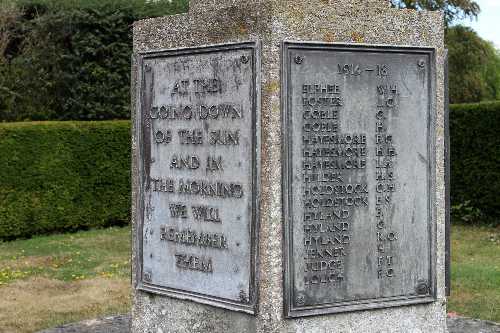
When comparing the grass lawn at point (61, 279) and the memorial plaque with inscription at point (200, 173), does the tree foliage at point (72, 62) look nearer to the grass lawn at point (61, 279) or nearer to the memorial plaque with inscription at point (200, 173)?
the grass lawn at point (61, 279)

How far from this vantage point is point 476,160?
565 inches

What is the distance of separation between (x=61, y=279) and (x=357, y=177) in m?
6.34

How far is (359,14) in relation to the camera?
463 centimetres

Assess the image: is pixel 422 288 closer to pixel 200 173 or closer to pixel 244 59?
pixel 200 173

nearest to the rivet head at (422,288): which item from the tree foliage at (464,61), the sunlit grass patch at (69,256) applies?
the sunlit grass patch at (69,256)

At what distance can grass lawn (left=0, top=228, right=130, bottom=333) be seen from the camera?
8.23 meters

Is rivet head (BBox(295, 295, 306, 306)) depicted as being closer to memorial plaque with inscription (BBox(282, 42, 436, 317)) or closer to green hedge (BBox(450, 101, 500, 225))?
memorial plaque with inscription (BBox(282, 42, 436, 317))

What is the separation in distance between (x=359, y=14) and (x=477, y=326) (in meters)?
2.73

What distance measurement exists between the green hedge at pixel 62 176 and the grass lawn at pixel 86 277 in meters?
0.45

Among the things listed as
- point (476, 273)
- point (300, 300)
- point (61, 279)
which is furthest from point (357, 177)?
point (61, 279)

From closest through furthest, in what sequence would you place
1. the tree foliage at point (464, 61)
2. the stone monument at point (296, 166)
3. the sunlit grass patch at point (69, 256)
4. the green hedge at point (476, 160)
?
1. the stone monument at point (296, 166)
2. the sunlit grass patch at point (69, 256)
3. the green hedge at point (476, 160)
4. the tree foliage at point (464, 61)

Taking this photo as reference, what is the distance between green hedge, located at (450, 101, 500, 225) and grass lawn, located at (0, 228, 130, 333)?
592cm

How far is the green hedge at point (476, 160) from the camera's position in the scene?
1404cm

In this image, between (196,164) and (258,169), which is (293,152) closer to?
(258,169)
